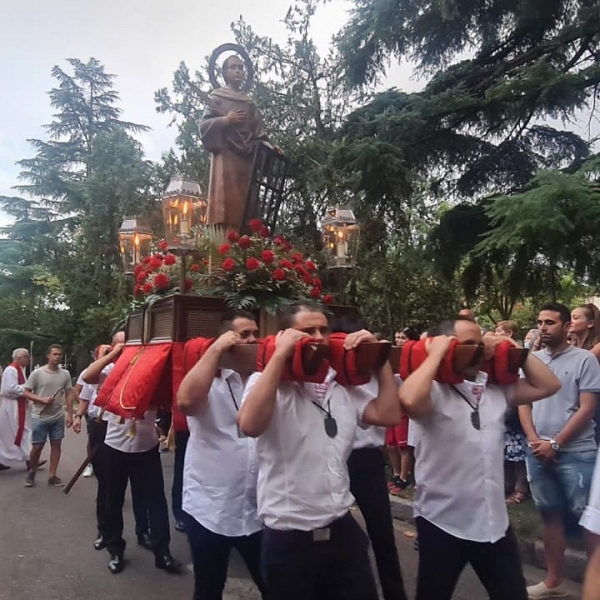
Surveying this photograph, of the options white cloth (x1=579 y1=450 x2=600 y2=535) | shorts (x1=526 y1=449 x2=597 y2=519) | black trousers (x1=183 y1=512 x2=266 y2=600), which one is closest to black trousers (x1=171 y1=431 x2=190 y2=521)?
black trousers (x1=183 y1=512 x2=266 y2=600)

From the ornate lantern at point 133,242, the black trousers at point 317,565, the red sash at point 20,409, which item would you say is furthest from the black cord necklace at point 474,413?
the red sash at point 20,409

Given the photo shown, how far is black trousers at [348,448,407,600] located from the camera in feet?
12.2

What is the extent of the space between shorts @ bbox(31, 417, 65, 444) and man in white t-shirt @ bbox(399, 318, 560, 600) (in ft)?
23.3

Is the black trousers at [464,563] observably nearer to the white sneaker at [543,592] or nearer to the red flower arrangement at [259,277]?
the white sneaker at [543,592]

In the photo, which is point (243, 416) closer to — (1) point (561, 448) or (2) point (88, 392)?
(1) point (561, 448)

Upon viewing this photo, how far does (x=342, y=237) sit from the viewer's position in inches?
207

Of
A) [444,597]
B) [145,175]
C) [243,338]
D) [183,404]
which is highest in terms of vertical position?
[145,175]

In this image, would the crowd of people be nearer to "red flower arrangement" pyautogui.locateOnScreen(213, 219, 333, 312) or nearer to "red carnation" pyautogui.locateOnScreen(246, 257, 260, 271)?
"red flower arrangement" pyautogui.locateOnScreen(213, 219, 333, 312)

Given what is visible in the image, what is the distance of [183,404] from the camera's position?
116 inches

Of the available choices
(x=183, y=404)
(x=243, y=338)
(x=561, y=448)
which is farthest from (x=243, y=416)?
(x=561, y=448)

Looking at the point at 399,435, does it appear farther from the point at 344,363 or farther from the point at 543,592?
the point at 344,363

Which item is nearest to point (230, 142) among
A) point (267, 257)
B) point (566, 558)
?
point (267, 257)

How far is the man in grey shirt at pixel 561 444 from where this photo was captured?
4.20 meters

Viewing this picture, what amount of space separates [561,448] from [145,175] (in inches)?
590
